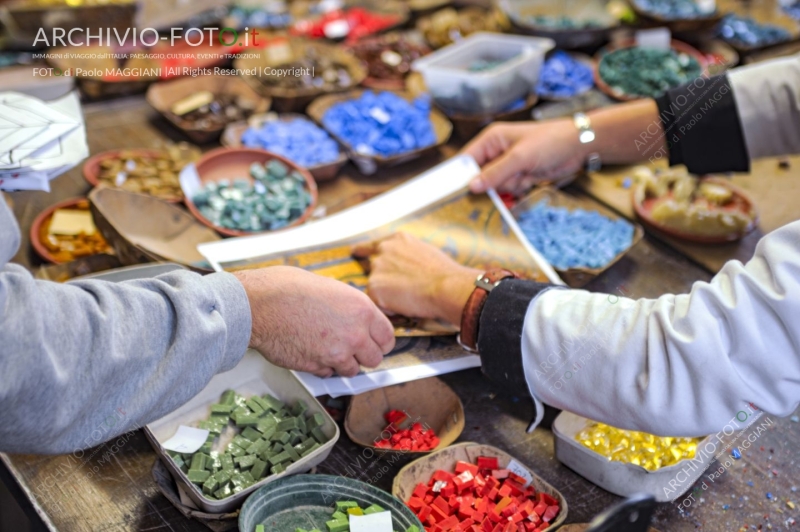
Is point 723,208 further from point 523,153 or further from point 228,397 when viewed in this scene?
point 228,397

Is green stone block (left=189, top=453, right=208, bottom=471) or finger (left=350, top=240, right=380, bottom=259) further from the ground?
finger (left=350, top=240, right=380, bottom=259)

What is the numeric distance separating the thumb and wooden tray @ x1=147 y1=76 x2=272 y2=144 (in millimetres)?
892

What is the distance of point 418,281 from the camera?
60.8 inches

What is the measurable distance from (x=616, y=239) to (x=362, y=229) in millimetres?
704

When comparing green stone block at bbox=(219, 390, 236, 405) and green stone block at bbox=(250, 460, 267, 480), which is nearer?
green stone block at bbox=(250, 460, 267, 480)

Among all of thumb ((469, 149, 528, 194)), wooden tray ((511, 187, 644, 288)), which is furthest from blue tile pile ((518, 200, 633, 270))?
thumb ((469, 149, 528, 194))

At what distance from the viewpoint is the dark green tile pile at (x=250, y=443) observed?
1218 mm

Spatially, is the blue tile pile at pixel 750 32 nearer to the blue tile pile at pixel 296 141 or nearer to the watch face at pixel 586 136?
the watch face at pixel 586 136

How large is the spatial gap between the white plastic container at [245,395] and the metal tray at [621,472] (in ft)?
1.49

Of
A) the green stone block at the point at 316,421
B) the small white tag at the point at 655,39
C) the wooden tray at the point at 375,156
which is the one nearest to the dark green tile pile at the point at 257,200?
the wooden tray at the point at 375,156

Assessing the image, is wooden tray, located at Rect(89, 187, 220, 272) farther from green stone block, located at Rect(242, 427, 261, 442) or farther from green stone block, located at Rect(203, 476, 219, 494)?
green stone block, located at Rect(203, 476, 219, 494)

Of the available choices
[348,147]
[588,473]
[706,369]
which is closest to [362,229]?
[348,147]

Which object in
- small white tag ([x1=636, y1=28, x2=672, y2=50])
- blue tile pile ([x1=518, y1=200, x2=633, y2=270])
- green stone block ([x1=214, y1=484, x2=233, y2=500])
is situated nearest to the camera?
green stone block ([x1=214, y1=484, x2=233, y2=500])

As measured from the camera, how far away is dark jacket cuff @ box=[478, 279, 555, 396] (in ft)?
4.33
